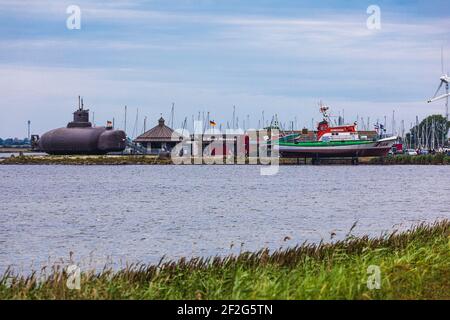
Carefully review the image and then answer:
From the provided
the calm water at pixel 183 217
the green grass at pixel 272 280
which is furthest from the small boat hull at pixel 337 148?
the green grass at pixel 272 280

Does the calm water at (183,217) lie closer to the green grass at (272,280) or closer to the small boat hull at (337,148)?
the green grass at (272,280)

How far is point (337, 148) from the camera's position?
185m

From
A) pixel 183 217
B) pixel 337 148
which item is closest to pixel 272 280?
pixel 183 217

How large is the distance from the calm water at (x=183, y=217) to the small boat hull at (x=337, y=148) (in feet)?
268

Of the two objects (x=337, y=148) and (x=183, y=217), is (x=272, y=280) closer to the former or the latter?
(x=183, y=217)

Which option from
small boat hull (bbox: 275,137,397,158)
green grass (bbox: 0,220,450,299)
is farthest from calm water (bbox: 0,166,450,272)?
small boat hull (bbox: 275,137,397,158)

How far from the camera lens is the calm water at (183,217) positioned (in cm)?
4122

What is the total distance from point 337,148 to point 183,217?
12747 centimetres

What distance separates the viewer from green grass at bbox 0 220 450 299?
2025cm

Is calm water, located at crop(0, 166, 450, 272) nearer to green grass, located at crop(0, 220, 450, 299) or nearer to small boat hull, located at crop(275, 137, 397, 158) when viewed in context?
green grass, located at crop(0, 220, 450, 299)

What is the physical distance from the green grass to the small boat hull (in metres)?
158
